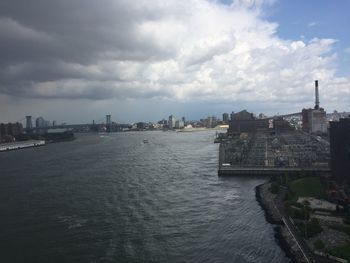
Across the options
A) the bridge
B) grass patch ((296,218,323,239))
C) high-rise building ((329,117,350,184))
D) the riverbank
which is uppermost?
high-rise building ((329,117,350,184))

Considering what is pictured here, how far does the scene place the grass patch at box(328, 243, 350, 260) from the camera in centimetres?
923

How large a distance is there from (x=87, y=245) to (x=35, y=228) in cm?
260

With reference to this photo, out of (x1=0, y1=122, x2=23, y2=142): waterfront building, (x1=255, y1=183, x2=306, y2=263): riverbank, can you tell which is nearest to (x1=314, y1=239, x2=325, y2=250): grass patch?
(x1=255, y1=183, x2=306, y2=263): riverbank

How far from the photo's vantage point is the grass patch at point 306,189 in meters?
15.2

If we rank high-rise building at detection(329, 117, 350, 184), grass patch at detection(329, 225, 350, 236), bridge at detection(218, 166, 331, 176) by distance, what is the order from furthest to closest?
bridge at detection(218, 166, 331, 176) → high-rise building at detection(329, 117, 350, 184) → grass patch at detection(329, 225, 350, 236)

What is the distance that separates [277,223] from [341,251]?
140 inches

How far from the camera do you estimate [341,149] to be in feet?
48.7

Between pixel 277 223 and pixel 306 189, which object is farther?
pixel 306 189

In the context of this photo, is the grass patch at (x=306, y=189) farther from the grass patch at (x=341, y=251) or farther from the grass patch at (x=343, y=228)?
the grass patch at (x=341, y=251)

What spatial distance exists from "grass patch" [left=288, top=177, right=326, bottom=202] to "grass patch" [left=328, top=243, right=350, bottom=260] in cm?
487

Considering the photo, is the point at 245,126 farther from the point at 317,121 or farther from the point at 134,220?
the point at 134,220

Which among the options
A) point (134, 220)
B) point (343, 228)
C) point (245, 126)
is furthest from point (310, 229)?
point (245, 126)

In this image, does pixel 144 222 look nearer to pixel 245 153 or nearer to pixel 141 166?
pixel 141 166

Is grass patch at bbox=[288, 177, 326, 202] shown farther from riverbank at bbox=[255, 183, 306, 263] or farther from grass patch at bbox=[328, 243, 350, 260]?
grass patch at bbox=[328, 243, 350, 260]
